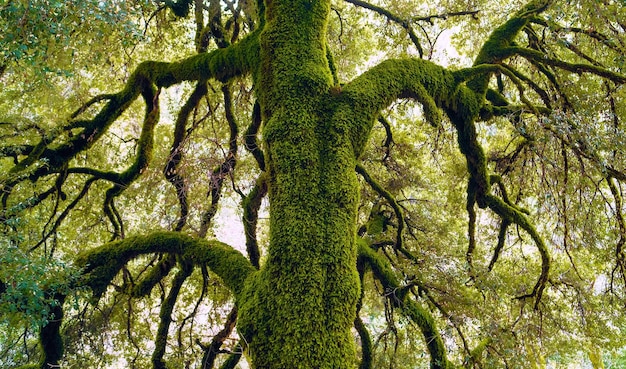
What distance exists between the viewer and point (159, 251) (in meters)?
3.86

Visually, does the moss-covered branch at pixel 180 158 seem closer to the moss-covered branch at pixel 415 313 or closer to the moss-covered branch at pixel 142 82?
the moss-covered branch at pixel 142 82

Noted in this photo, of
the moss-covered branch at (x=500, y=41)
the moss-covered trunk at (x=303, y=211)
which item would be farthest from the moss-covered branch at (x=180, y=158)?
the moss-covered branch at (x=500, y=41)

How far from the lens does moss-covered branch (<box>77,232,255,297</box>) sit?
354 centimetres

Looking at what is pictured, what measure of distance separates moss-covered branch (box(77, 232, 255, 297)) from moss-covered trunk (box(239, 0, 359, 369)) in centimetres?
61

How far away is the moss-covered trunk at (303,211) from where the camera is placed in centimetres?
256

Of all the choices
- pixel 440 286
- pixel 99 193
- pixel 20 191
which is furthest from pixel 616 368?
pixel 20 191

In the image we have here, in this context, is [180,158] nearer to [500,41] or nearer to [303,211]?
[303,211]

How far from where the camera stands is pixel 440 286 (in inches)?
182

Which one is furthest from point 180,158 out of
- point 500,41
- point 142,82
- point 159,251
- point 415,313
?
point 500,41

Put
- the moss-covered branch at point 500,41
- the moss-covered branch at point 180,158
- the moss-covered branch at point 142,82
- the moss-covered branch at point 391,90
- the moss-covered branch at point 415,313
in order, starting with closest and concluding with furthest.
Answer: the moss-covered branch at point 391,90 < the moss-covered branch at point 142,82 < the moss-covered branch at point 500,41 < the moss-covered branch at point 415,313 < the moss-covered branch at point 180,158

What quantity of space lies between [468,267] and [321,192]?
86.4 inches

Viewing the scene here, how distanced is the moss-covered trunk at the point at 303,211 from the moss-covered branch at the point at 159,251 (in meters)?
0.61

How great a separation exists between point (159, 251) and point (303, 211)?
1.69 metres

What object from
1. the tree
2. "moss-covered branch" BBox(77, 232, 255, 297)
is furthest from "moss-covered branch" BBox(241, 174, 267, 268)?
"moss-covered branch" BBox(77, 232, 255, 297)
